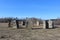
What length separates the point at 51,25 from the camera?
3014 centimetres

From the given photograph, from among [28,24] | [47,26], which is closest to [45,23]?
[47,26]

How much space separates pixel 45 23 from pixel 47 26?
117 cm

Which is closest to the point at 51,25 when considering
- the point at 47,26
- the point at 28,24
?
the point at 47,26

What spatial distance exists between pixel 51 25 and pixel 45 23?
224 cm

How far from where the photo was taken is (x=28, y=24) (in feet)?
102

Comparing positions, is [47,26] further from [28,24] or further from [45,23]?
[28,24]

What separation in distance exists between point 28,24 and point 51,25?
5.28 meters

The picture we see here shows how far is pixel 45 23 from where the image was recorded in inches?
1126

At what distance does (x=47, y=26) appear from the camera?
2938cm

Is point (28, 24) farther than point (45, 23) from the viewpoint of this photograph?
Yes

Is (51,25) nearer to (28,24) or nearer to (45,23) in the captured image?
(45,23)
